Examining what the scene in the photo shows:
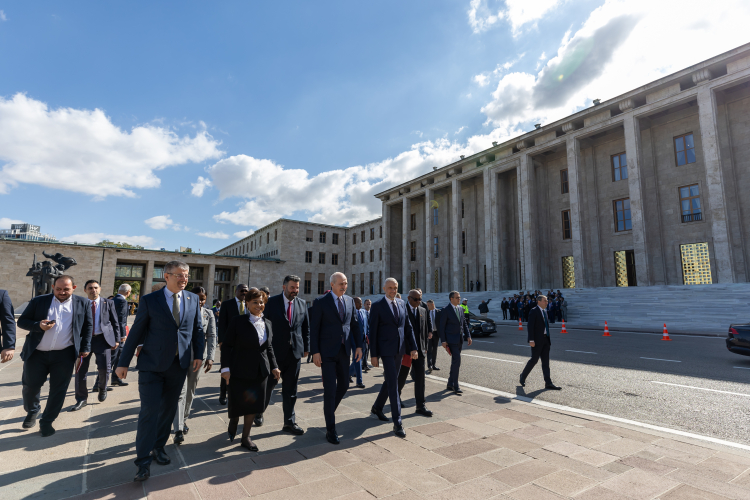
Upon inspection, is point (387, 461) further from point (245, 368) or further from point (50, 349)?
point (50, 349)

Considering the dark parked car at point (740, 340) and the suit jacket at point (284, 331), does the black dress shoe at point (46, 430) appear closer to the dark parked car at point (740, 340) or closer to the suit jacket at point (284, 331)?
the suit jacket at point (284, 331)

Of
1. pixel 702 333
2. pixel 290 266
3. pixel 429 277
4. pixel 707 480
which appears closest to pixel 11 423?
pixel 707 480

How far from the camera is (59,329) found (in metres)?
4.68

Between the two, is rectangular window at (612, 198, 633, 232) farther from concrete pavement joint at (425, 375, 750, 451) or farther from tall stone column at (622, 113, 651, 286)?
A: concrete pavement joint at (425, 375, 750, 451)

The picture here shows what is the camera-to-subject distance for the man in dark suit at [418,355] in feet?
18.4

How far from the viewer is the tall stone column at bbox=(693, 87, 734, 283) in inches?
882

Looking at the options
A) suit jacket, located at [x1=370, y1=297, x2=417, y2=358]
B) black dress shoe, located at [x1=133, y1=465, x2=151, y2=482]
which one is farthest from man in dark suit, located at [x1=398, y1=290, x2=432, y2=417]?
black dress shoe, located at [x1=133, y1=465, x2=151, y2=482]

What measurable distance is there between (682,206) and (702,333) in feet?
46.5

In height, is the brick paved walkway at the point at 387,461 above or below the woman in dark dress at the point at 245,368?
below

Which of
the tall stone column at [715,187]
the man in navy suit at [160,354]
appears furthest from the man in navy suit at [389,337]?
the tall stone column at [715,187]

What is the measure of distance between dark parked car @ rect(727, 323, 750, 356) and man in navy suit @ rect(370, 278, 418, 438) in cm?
908

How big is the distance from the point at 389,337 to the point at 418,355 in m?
1.07

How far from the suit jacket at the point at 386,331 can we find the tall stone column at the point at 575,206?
Answer: 92.8 feet

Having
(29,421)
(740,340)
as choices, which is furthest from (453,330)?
(740,340)
